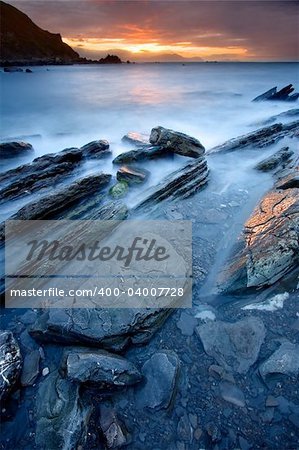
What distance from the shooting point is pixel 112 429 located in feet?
8.87

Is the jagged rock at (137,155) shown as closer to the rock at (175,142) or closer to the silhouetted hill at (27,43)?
the rock at (175,142)

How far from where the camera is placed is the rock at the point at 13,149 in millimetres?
8703

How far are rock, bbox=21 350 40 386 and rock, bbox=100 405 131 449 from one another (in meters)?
0.83

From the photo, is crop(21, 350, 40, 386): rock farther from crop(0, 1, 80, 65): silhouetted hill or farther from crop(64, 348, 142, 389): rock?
crop(0, 1, 80, 65): silhouetted hill

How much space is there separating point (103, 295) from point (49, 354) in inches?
34.5

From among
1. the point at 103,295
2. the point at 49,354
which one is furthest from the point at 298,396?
the point at 49,354

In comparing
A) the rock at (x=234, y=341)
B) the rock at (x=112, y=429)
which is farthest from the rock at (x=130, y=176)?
the rock at (x=112, y=429)

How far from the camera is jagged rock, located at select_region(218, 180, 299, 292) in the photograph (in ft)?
13.2

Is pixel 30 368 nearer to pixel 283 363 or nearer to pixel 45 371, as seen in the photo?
pixel 45 371

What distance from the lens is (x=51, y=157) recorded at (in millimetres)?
7664

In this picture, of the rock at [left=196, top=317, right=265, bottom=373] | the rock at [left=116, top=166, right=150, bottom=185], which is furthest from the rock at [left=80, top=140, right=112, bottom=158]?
the rock at [left=196, top=317, right=265, bottom=373]

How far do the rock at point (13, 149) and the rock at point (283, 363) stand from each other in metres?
8.56

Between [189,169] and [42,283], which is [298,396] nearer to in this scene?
[42,283]

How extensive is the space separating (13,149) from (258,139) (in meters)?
8.08
